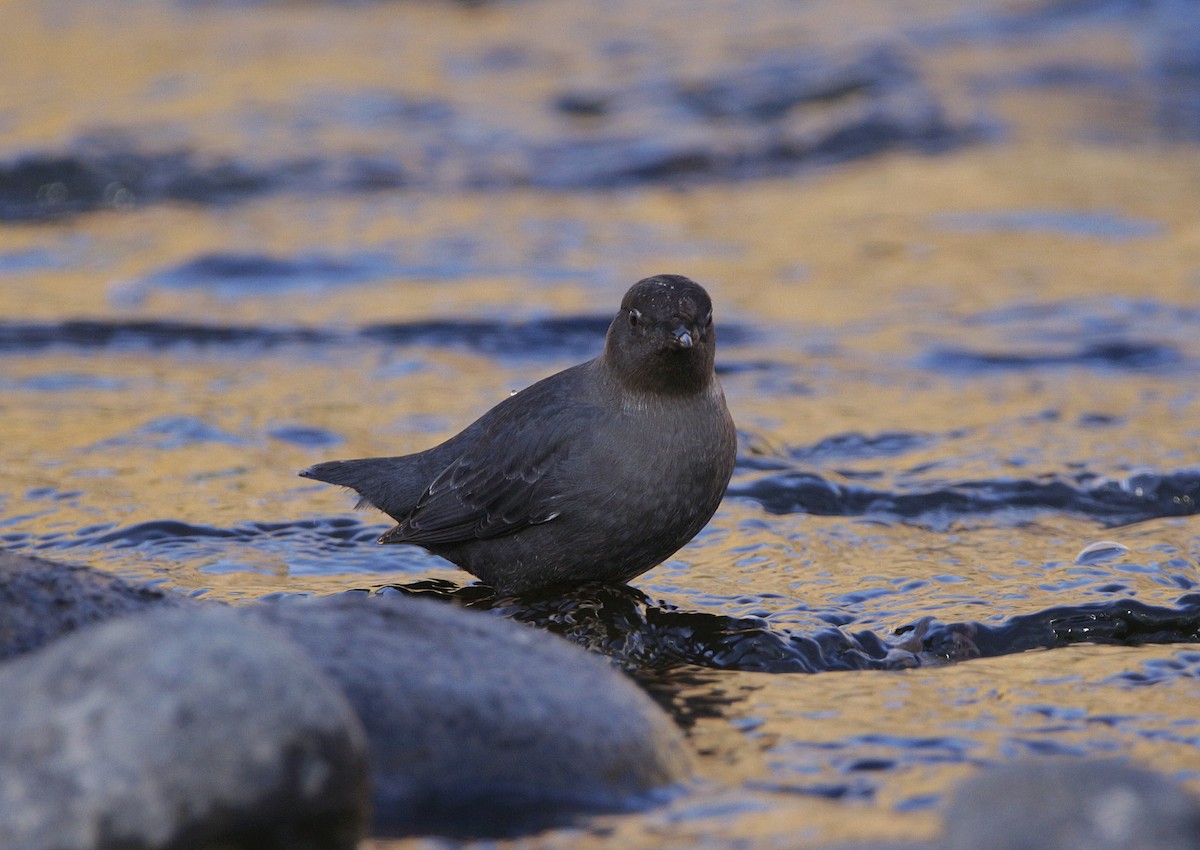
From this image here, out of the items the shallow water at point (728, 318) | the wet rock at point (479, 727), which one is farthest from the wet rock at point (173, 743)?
the shallow water at point (728, 318)

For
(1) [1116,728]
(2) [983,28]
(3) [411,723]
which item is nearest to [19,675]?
(3) [411,723]

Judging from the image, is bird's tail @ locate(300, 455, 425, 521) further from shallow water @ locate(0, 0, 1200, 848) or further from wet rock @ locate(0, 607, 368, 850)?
wet rock @ locate(0, 607, 368, 850)

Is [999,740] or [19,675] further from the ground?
[19,675]

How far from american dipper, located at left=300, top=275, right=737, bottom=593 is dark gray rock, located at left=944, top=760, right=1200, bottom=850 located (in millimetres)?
2118

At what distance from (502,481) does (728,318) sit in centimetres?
406

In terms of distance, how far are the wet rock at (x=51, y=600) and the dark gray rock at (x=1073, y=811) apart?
2245 mm

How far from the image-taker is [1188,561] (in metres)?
5.32

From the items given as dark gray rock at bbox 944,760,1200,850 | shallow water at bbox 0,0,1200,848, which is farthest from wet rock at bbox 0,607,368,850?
dark gray rock at bbox 944,760,1200,850

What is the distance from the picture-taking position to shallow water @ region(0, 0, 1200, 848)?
4543 mm

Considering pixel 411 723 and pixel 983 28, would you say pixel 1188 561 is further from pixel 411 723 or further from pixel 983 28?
pixel 983 28

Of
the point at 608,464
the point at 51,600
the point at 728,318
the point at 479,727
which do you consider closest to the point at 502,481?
the point at 608,464

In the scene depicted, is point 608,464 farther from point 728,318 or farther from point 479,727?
point 728,318

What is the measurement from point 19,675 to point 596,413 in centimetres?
237

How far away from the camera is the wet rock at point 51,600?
3.74 meters
